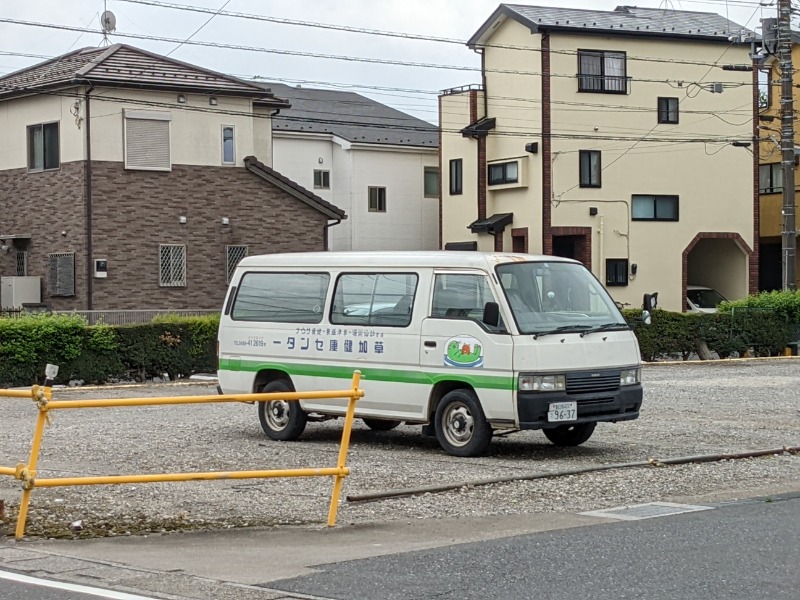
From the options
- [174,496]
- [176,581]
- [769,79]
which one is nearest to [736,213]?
[769,79]

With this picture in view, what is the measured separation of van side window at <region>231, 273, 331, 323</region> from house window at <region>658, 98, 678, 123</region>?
1299 inches

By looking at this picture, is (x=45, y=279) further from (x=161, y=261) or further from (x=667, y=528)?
(x=667, y=528)

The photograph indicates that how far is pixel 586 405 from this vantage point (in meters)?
13.5

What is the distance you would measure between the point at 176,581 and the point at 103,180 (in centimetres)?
2859

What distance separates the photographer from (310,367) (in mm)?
15008

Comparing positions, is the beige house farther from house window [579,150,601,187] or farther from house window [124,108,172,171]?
house window [124,108,172,171]

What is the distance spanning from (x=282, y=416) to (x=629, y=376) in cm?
420

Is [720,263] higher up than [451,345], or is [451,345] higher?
[720,263]

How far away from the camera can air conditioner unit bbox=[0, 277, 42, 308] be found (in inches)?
1409

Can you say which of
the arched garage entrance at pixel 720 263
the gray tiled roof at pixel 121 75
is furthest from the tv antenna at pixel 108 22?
the arched garage entrance at pixel 720 263

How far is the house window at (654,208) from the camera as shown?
46.2 m

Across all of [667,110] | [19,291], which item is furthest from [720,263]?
[19,291]

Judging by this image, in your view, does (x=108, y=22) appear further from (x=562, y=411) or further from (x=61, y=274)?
(x=562, y=411)

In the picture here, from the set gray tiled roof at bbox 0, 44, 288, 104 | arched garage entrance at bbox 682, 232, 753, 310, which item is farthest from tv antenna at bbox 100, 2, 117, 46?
arched garage entrance at bbox 682, 232, 753, 310
